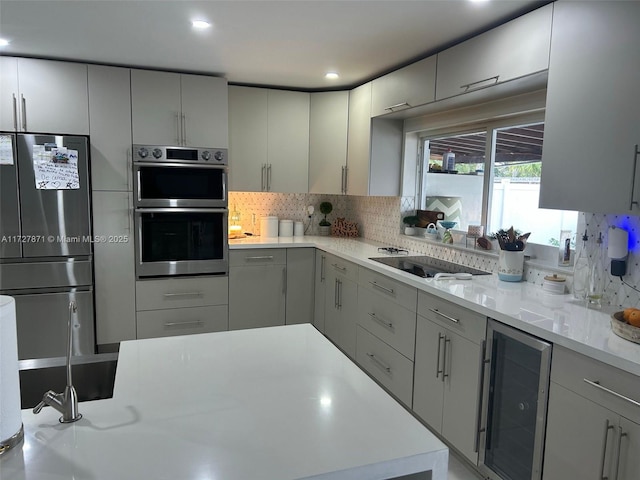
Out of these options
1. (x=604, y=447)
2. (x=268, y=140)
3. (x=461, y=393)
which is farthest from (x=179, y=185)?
(x=604, y=447)

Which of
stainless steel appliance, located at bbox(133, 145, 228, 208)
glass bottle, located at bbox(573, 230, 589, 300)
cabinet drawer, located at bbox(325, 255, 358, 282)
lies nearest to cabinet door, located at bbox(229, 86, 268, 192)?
stainless steel appliance, located at bbox(133, 145, 228, 208)

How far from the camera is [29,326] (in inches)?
128

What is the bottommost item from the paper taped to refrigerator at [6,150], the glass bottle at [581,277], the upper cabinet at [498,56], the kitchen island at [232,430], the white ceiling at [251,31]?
the kitchen island at [232,430]

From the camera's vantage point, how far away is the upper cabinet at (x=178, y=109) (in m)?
3.54

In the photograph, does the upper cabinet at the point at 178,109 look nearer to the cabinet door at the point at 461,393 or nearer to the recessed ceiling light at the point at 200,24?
the recessed ceiling light at the point at 200,24

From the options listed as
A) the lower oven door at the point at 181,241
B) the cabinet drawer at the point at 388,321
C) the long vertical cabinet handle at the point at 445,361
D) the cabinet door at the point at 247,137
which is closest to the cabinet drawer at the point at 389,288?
the cabinet drawer at the point at 388,321

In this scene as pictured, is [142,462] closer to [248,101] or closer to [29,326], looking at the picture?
[29,326]

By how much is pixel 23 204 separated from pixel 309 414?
297cm

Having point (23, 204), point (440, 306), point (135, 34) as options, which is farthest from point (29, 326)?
point (440, 306)

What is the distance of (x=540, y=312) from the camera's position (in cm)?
198

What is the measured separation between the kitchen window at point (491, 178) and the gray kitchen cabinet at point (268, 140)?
1.15m

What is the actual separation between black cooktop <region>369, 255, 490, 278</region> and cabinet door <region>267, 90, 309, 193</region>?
1365 millimetres

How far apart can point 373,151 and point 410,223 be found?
680 mm

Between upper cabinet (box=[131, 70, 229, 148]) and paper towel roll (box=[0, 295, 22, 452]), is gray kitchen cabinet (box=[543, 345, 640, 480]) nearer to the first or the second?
paper towel roll (box=[0, 295, 22, 452])
